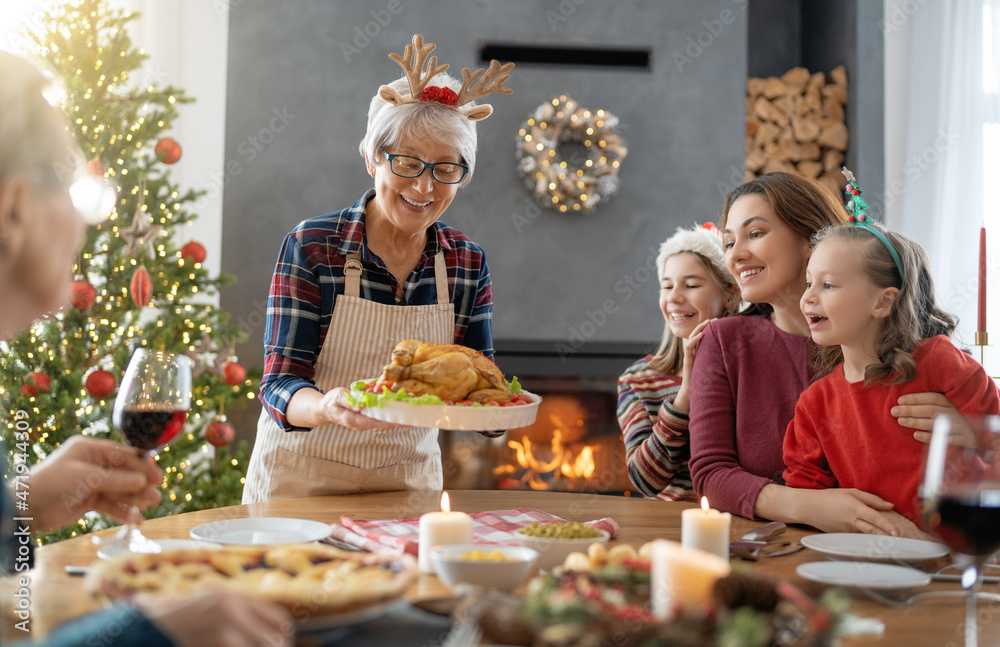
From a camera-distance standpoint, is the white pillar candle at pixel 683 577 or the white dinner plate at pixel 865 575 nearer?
the white pillar candle at pixel 683 577

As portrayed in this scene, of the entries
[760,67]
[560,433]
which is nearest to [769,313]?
[560,433]

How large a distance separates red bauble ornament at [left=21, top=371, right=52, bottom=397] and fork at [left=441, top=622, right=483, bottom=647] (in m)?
2.65

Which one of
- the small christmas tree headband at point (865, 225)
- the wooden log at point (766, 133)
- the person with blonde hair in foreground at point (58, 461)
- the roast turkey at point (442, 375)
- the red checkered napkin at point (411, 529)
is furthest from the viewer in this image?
the wooden log at point (766, 133)

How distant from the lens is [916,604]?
1009 millimetres

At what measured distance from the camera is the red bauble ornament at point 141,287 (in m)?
2.97

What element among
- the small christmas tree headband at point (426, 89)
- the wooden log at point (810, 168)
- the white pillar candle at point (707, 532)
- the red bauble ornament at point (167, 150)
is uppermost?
the wooden log at point (810, 168)

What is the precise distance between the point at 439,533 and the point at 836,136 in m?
4.02

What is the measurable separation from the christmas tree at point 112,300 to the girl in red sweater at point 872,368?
2.35 meters

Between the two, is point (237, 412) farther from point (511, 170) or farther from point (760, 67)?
point (760, 67)

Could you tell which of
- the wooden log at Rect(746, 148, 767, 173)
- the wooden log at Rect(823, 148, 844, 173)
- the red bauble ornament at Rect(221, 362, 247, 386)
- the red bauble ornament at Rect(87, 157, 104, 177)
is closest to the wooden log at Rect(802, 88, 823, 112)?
the wooden log at Rect(823, 148, 844, 173)

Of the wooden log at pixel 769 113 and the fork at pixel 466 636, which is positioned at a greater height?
the wooden log at pixel 769 113

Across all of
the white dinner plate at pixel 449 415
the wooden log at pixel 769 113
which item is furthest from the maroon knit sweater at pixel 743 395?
the wooden log at pixel 769 113

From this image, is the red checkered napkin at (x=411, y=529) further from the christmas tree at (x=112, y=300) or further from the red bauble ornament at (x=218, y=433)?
the red bauble ornament at (x=218, y=433)

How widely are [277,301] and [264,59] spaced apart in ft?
8.54
